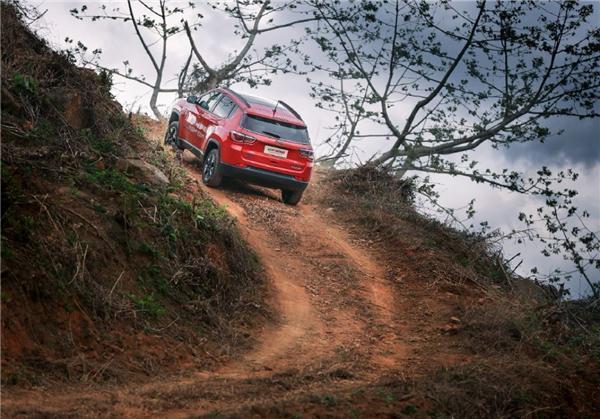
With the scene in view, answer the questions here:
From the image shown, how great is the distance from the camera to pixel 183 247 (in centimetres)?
1096

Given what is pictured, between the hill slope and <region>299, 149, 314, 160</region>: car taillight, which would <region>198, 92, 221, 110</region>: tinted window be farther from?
the hill slope

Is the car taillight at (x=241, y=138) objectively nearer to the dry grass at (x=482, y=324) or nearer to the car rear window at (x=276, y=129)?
the car rear window at (x=276, y=129)

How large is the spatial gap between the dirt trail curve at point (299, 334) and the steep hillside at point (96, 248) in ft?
1.44

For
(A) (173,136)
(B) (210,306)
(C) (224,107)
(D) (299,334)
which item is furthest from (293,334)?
(A) (173,136)

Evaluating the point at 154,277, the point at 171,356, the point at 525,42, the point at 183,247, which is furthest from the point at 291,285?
the point at 525,42

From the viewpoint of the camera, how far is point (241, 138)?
16000 mm

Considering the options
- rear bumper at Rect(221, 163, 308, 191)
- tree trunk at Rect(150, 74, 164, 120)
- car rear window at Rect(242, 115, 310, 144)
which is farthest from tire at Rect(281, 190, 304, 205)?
tree trunk at Rect(150, 74, 164, 120)

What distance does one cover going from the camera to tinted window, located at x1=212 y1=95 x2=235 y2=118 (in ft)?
54.6

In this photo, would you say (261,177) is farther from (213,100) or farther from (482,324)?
(482,324)

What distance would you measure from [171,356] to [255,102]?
8988mm

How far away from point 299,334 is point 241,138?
6.07 metres

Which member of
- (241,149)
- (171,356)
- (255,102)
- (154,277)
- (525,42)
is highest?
(525,42)

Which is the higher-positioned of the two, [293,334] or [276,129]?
[276,129]

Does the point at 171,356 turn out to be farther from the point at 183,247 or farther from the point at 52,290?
the point at 183,247
